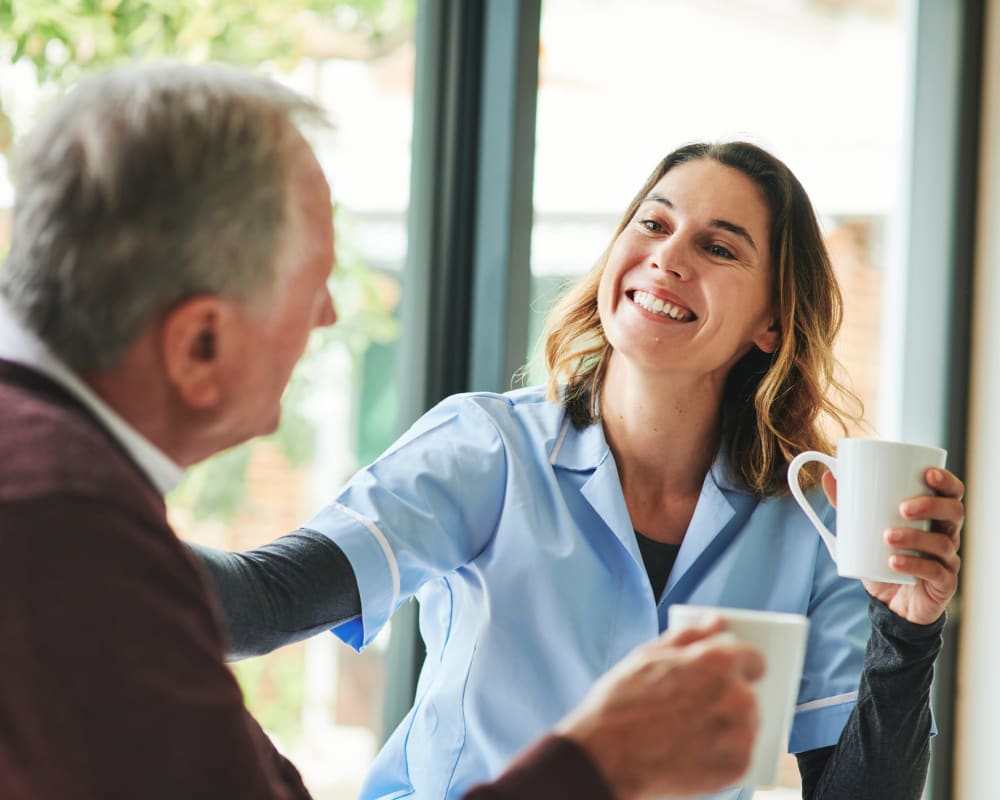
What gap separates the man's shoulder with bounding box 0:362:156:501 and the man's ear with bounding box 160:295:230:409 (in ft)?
0.22

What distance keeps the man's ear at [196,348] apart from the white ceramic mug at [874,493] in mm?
665

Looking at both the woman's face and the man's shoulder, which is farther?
the woman's face

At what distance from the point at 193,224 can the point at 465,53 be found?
1399 mm

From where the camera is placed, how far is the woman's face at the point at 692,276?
155 cm

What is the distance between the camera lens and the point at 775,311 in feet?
5.61

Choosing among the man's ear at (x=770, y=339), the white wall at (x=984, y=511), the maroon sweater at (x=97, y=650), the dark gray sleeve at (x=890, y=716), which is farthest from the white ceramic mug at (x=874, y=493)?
the white wall at (x=984, y=511)

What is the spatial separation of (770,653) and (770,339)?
88 centimetres

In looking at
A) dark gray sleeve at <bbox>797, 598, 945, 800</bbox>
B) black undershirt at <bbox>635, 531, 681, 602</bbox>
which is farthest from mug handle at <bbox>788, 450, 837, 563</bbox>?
black undershirt at <bbox>635, 531, 681, 602</bbox>

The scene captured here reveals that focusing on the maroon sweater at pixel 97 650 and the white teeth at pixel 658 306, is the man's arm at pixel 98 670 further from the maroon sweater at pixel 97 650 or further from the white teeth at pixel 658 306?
the white teeth at pixel 658 306

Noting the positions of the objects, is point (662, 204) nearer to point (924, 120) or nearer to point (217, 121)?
point (217, 121)

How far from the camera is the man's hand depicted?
31.2 inches

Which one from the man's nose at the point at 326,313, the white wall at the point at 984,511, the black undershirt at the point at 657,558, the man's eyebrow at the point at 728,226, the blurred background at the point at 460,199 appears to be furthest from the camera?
the white wall at the point at 984,511

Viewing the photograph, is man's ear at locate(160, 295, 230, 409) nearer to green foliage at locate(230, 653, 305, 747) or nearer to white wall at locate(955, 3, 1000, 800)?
green foliage at locate(230, 653, 305, 747)

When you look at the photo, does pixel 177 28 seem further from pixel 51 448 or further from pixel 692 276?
pixel 51 448
